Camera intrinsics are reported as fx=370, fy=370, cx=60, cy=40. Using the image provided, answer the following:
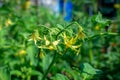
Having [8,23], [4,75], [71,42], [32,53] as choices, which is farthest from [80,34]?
[8,23]

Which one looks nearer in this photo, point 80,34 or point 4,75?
point 80,34

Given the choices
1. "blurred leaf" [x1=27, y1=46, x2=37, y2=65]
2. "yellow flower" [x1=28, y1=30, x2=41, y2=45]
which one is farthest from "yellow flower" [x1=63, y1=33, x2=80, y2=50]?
"blurred leaf" [x1=27, y1=46, x2=37, y2=65]

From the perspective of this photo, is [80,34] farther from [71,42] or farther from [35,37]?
[35,37]

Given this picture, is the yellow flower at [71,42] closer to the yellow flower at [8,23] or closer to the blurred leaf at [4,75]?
the blurred leaf at [4,75]

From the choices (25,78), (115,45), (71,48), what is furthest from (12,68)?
(115,45)

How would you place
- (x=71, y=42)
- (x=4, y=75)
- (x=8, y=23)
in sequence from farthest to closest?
(x=8, y=23) < (x=4, y=75) < (x=71, y=42)

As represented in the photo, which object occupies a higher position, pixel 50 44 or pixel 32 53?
pixel 50 44

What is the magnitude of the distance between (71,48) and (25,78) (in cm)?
79

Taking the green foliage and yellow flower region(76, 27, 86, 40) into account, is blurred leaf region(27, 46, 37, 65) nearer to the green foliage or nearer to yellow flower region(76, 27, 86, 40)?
the green foliage

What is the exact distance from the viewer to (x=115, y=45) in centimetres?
301

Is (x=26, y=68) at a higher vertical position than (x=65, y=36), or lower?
lower

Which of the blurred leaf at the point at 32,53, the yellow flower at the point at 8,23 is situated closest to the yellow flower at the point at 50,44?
the blurred leaf at the point at 32,53

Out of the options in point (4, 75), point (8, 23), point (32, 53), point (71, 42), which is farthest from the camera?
point (8, 23)

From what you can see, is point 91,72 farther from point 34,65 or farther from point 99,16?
point 34,65
